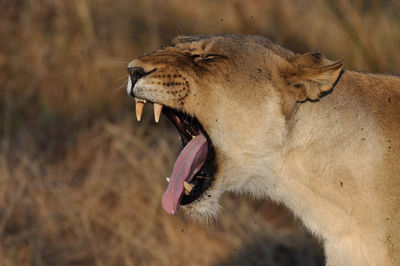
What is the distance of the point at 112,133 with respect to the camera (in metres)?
4.70

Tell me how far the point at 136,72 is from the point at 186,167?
1.33 feet

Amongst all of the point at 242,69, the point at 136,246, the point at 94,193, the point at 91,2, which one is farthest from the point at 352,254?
the point at 91,2

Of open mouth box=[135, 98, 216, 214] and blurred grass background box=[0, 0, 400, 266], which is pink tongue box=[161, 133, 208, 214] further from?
blurred grass background box=[0, 0, 400, 266]

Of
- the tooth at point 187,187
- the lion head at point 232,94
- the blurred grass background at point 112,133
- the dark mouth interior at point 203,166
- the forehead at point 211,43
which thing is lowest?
the blurred grass background at point 112,133

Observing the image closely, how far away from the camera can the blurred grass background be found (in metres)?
3.85

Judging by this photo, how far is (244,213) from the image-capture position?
4148 mm

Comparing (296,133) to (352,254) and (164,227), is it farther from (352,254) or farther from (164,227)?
(164,227)

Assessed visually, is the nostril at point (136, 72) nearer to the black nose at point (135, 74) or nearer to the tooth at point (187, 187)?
Answer: the black nose at point (135, 74)

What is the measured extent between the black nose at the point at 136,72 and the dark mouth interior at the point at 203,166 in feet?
0.64

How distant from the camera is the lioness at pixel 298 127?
7.56ft

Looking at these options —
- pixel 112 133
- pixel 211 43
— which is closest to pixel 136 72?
pixel 211 43

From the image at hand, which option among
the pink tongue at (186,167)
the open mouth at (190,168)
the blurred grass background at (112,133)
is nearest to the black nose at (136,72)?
the open mouth at (190,168)

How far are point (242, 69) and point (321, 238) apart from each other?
62 centimetres

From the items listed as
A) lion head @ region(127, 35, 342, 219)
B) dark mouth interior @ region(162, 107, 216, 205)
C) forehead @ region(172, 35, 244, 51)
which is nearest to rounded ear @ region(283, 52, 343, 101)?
lion head @ region(127, 35, 342, 219)
